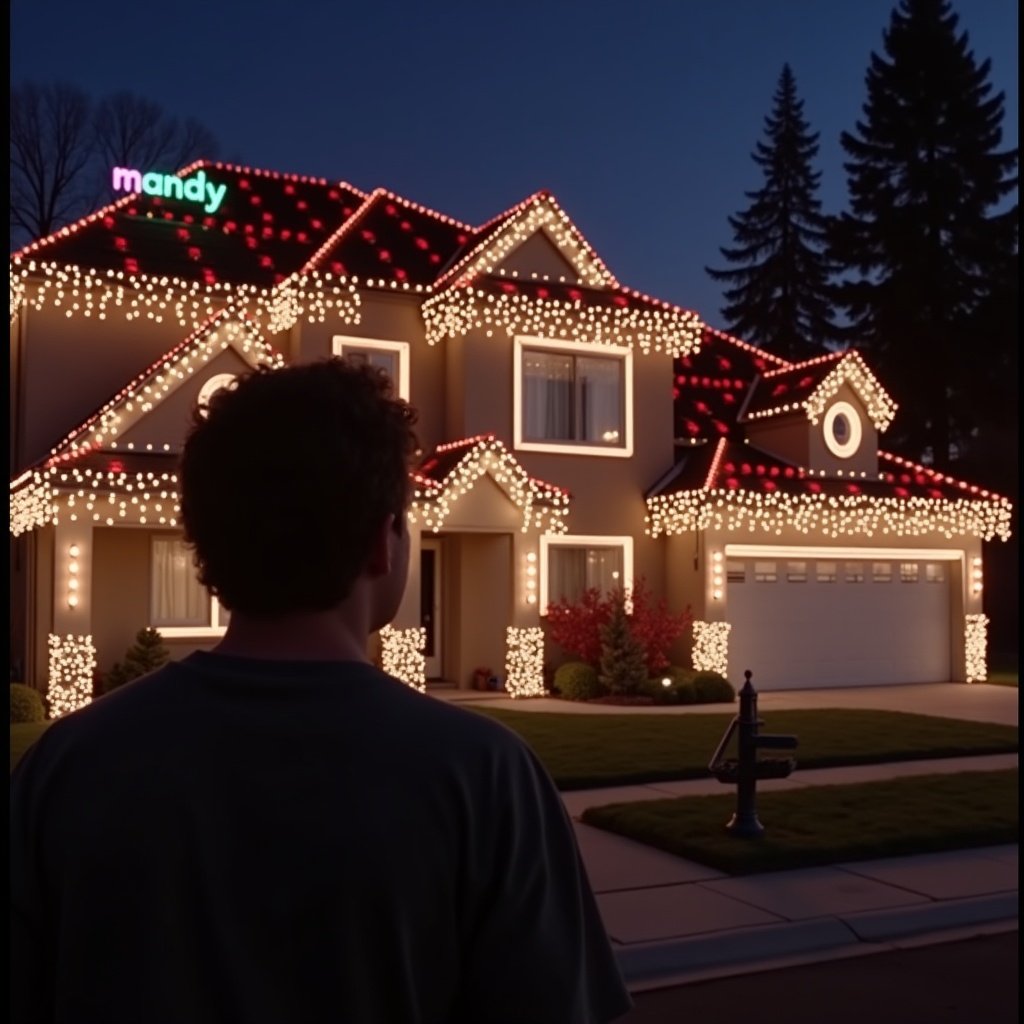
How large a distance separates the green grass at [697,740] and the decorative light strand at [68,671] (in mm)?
5122

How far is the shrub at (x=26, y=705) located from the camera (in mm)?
15273

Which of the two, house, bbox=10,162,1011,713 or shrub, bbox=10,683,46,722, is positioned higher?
house, bbox=10,162,1011,713

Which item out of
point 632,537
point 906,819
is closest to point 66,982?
point 906,819

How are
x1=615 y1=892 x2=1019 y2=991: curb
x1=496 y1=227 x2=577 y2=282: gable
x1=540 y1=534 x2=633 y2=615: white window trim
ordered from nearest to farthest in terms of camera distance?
x1=615 y1=892 x2=1019 y2=991: curb
x1=540 y1=534 x2=633 y2=615: white window trim
x1=496 y1=227 x2=577 y2=282: gable

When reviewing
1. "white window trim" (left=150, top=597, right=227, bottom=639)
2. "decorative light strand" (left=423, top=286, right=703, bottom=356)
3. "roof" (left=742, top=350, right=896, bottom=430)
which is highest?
"decorative light strand" (left=423, top=286, right=703, bottom=356)

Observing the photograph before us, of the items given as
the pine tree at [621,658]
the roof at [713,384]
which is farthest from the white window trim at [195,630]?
the roof at [713,384]

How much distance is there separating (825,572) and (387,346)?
8.04 meters

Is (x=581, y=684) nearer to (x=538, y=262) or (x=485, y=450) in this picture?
(x=485, y=450)

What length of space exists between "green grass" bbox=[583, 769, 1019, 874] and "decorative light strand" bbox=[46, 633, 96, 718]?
29.4 ft

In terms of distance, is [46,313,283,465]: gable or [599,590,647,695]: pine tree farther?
[599,590,647,695]: pine tree

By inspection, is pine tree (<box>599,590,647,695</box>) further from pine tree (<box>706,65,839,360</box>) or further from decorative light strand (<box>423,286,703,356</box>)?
pine tree (<box>706,65,839,360</box>)

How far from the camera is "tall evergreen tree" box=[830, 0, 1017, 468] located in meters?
38.1

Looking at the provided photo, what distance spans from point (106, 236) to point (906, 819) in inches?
561

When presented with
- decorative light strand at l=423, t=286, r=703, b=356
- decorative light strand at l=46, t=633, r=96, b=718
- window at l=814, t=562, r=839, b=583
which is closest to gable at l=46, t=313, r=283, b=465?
decorative light strand at l=46, t=633, r=96, b=718
